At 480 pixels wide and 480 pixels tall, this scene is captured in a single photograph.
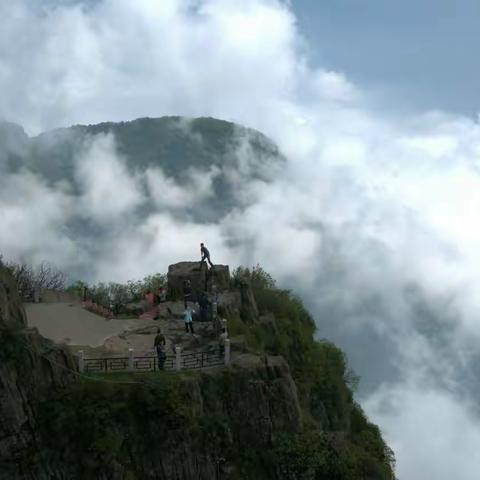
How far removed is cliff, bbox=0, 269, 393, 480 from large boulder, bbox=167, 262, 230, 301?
1372 centimetres

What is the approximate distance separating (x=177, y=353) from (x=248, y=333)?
30.2 feet

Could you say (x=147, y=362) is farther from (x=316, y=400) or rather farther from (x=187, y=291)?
(x=316, y=400)

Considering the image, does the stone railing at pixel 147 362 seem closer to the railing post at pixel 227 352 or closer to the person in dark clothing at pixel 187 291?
the railing post at pixel 227 352

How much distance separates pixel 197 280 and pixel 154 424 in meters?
18.5

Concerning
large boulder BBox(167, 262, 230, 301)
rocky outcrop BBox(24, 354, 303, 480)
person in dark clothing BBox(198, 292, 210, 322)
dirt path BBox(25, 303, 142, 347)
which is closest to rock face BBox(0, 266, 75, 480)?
rocky outcrop BBox(24, 354, 303, 480)

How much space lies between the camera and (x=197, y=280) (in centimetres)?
4369

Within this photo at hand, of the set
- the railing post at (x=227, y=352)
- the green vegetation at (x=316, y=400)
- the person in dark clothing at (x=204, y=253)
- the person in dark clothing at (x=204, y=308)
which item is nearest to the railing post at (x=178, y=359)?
the railing post at (x=227, y=352)

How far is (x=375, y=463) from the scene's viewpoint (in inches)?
1118

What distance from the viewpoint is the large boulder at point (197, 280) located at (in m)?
43.4

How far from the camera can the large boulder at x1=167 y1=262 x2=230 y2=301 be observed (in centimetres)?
4338

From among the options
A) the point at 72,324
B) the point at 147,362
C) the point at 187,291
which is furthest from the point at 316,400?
the point at 72,324

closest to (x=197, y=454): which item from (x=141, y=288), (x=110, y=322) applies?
(x=110, y=322)

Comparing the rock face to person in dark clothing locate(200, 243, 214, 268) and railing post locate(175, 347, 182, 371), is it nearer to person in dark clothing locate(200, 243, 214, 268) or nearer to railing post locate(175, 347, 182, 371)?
railing post locate(175, 347, 182, 371)

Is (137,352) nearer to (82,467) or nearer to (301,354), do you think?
(82,467)
